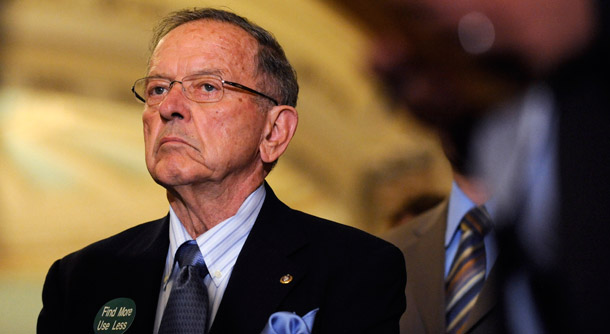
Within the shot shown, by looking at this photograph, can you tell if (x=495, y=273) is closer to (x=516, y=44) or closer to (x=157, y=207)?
(x=516, y=44)

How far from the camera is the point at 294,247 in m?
2.09

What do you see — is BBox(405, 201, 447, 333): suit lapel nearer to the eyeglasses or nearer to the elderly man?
the elderly man

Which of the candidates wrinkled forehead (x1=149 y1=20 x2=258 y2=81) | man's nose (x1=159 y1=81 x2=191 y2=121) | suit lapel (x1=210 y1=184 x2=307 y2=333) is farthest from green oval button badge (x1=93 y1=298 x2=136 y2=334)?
wrinkled forehead (x1=149 y1=20 x2=258 y2=81)

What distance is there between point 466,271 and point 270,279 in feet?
2.77

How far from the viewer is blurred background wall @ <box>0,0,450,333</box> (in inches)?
116

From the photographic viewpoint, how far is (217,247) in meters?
2.08

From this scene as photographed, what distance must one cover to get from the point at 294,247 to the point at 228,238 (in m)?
0.20

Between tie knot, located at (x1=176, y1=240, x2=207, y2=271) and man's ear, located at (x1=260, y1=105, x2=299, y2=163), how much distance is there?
36cm

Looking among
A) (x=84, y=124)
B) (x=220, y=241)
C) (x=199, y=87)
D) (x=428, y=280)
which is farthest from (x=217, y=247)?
(x=84, y=124)

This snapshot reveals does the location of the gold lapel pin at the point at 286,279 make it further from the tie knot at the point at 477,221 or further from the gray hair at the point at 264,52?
the tie knot at the point at 477,221

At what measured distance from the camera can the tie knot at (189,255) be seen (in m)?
2.06

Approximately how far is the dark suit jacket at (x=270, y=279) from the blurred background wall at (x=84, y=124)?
698 mm

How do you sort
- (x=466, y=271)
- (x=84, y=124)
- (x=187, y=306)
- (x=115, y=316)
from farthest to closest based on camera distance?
(x=84, y=124), (x=466, y=271), (x=115, y=316), (x=187, y=306)

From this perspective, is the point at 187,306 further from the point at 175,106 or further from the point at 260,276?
the point at 175,106
